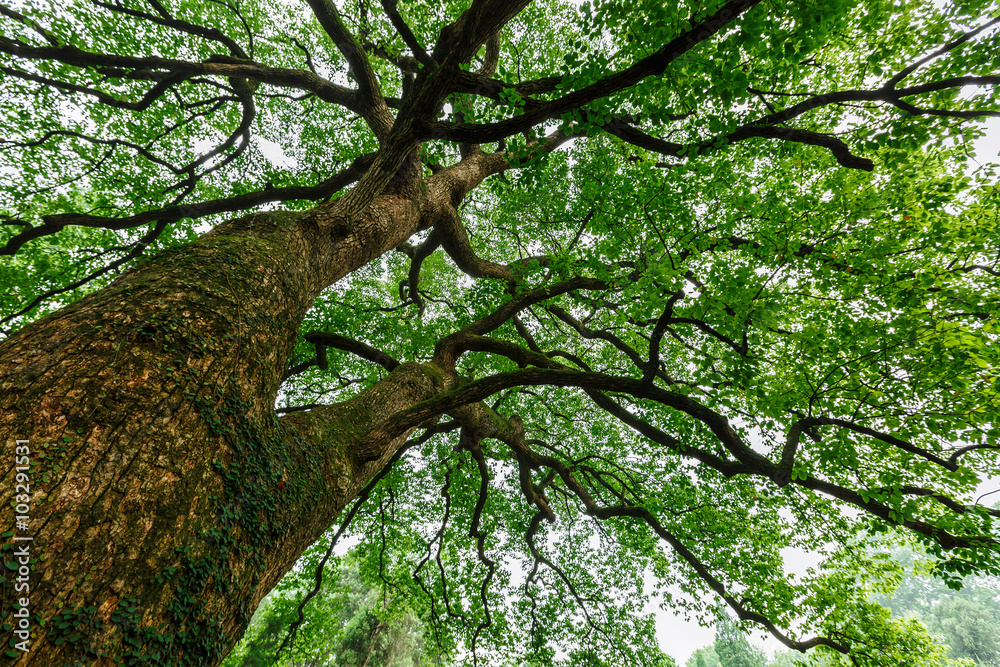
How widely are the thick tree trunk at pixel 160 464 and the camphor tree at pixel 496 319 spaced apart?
0.06 ft

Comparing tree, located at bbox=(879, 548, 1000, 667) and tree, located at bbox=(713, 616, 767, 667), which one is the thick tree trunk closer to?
tree, located at bbox=(713, 616, 767, 667)

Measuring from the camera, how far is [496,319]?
715cm

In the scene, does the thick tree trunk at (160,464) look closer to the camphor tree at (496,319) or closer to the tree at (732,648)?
the camphor tree at (496,319)

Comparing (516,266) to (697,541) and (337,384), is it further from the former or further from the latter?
(697,541)

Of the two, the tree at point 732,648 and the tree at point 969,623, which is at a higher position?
the tree at point 969,623

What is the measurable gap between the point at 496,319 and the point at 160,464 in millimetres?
5545

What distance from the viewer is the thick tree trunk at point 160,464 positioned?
5.15 feet

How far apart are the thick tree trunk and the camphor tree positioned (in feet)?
0.06

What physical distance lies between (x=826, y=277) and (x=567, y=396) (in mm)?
6278

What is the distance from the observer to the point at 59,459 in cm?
174

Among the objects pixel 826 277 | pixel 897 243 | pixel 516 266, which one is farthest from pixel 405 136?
pixel 897 243

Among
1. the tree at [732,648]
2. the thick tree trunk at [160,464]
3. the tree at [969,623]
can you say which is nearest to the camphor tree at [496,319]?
the thick tree trunk at [160,464]

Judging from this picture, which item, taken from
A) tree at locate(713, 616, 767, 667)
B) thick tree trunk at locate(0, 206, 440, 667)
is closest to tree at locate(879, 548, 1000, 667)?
tree at locate(713, 616, 767, 667)

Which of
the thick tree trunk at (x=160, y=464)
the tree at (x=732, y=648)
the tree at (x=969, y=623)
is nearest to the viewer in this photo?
the thick tree trunk at (x=160, y=464)
